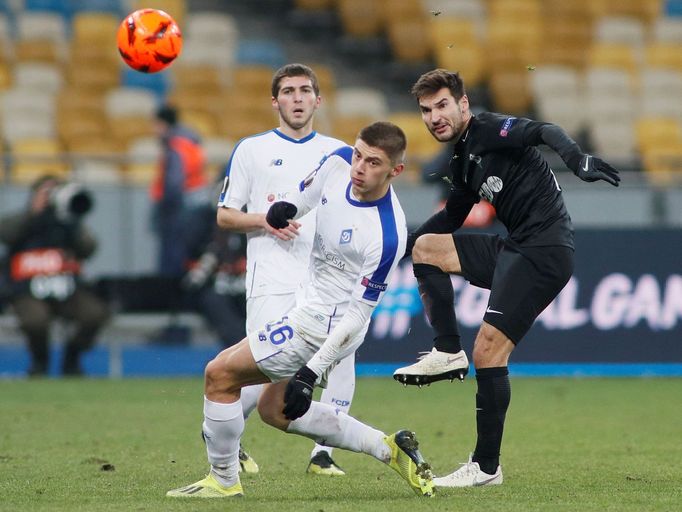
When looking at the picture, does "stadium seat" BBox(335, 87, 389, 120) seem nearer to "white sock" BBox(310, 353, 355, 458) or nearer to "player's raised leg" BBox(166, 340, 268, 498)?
"white sock" BBox(310, 353, 355, 458)

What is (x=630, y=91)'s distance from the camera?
2036cm

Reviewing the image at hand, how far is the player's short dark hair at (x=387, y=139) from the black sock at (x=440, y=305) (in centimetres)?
95

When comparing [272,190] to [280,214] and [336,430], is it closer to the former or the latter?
[280,214]

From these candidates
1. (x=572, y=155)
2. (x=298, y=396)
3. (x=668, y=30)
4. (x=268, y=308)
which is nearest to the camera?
(x=298, y=396)

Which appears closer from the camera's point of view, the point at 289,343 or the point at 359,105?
the point at 289,343

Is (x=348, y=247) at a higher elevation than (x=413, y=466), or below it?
higher

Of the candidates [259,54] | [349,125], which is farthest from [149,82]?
[349,125]

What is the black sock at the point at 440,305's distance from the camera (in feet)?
24.4

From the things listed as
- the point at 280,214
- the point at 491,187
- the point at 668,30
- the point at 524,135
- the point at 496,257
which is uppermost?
the point at 668,30

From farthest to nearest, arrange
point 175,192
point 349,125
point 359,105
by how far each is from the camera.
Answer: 1. point 359,105
2. point 349,125
3. point 175,192

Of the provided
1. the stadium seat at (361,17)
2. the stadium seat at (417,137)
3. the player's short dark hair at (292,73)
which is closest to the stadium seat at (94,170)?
the stadium seat at (417,137)

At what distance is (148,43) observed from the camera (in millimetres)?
8297

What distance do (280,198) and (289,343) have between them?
161 centimetres

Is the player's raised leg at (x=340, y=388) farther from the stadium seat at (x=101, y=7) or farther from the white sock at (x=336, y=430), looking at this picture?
the stadium seat at (x=101, y=7)
